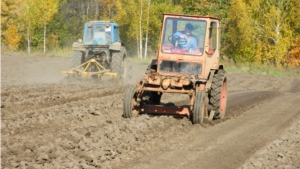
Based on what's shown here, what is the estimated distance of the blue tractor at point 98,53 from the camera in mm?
17781

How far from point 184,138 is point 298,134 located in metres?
2.20

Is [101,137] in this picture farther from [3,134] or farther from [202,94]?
[202,94]

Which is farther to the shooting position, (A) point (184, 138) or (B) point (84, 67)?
(B) point (84, 67)

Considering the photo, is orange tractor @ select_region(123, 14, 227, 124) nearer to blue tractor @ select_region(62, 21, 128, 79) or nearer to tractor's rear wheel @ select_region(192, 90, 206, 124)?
tractor's rear wheel @ select_region(192, 90, 206, 124)

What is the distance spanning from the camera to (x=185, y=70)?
438 inches

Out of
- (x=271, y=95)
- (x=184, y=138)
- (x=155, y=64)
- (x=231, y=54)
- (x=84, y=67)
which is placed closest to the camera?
(x=184, y=138)

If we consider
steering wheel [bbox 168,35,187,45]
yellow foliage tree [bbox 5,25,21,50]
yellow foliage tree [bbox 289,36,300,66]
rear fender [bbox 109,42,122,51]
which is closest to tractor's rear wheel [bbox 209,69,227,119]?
steering wheel [bbox 168,35,187,45]

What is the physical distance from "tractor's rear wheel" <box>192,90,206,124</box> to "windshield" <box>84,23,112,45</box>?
9033mm

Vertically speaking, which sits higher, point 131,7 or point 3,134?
point 131,7

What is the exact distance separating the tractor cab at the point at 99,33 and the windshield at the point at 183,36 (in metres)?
7.48

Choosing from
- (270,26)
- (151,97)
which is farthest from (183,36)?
(270,26)

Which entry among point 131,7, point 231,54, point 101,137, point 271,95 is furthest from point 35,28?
point 101,137

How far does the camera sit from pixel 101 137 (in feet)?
26.5

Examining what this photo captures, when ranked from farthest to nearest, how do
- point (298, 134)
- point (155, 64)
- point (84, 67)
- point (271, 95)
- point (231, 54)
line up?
point (231, 54) → point (84, 67) → point (271, 95) → point (155, 64) → point (298, 134)
